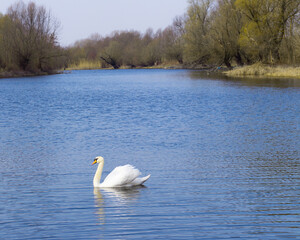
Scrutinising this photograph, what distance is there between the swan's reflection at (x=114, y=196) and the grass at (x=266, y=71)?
32.3 meters

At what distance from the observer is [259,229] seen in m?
5.48

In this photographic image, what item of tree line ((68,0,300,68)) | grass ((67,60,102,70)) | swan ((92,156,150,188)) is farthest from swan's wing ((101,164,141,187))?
grass ((67,60,102,70))

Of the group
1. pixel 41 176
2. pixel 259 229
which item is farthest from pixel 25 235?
pixel 41 176

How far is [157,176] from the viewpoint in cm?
845

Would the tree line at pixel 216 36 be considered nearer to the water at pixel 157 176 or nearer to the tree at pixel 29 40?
the tree at pixel 29 40

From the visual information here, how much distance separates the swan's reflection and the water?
0.05 feet

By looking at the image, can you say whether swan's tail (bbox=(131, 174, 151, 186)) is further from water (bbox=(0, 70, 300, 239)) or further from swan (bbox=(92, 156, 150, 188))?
water (bbox=(0, 70, 300, 239))

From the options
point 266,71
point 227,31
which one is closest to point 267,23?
point 266,71

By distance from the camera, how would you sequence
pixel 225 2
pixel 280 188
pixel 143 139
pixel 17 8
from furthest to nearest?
pixel 17 8, pixel 225 2, pixel 143 139, pixel 280 188

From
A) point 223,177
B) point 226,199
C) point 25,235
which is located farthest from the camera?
point 223,177

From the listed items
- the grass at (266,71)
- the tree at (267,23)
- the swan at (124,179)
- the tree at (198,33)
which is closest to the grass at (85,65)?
the tree at (198,33)

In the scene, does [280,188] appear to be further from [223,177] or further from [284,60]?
[284,60]

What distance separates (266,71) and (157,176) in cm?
3537

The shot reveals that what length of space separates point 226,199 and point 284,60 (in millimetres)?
39680
